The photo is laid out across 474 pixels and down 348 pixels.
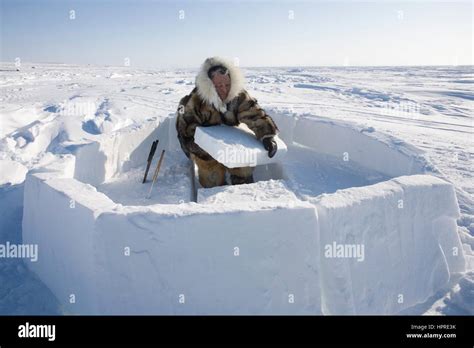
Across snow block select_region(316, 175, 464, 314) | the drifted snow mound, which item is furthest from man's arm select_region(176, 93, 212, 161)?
snow block select_region(316, 175, 464, 314)

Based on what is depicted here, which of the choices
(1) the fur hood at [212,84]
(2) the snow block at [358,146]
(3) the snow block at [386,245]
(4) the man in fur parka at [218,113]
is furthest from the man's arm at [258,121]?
(3) the snow block at [386,245]

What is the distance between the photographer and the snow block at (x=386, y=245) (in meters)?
2.13

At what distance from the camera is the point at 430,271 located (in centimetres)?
250

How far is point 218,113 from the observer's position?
12.4 ft

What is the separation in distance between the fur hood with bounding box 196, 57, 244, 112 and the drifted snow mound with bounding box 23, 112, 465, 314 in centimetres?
114

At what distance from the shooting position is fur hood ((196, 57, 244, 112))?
3.55 metres

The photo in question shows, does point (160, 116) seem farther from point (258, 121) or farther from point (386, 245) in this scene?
point (386, 245)

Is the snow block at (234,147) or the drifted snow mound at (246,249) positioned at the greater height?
the snow block at (234,147)

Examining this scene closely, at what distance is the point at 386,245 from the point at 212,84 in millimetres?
2200

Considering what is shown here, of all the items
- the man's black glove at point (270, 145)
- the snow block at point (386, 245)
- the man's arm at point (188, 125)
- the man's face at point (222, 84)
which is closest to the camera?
the snow block at point (386, 245)

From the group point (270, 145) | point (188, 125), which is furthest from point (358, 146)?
point (188, 125)

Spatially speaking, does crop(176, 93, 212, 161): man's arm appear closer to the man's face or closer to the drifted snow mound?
the man's face

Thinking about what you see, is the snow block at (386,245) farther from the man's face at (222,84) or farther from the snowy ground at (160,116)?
the man's face at (222,84)
